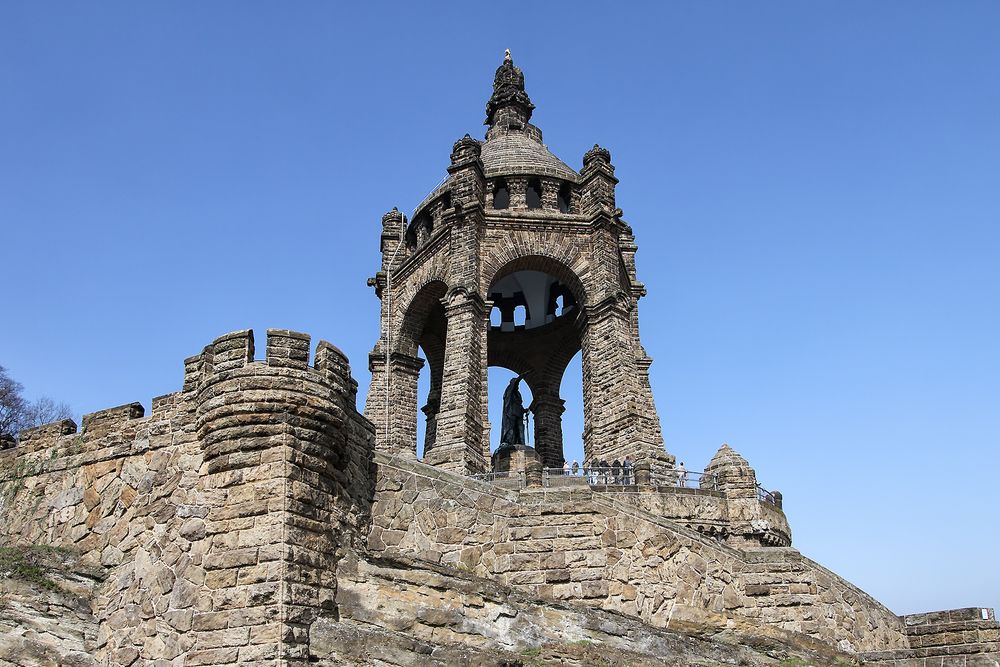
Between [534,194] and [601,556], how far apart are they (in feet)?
59.0

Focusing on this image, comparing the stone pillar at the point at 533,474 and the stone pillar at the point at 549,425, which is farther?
the stone pillar at the point at 549,425

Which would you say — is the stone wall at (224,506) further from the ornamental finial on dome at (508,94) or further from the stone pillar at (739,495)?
the ornamental finial on dome at (508,94)

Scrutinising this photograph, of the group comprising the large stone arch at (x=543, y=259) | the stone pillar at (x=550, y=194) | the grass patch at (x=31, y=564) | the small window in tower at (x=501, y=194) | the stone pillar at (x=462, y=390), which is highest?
the small window in tower at (x=501, y=194)

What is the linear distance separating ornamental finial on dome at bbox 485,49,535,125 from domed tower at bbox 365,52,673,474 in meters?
2.87

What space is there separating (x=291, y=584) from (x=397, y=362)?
18.6m

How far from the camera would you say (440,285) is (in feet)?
96.6

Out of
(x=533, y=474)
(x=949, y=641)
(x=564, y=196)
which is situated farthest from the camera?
(x=564, y=196)

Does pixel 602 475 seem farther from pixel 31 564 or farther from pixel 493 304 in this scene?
pixel 31 564

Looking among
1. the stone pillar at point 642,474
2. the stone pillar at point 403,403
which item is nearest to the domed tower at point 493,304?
the stone pillar at point 403,403

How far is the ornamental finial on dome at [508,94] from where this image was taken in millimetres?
36781

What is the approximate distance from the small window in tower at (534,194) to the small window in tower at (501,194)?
2.46ft

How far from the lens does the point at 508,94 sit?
36.8 meters

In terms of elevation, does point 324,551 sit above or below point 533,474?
below

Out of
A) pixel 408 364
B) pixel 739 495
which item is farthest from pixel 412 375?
pixel 739 495
